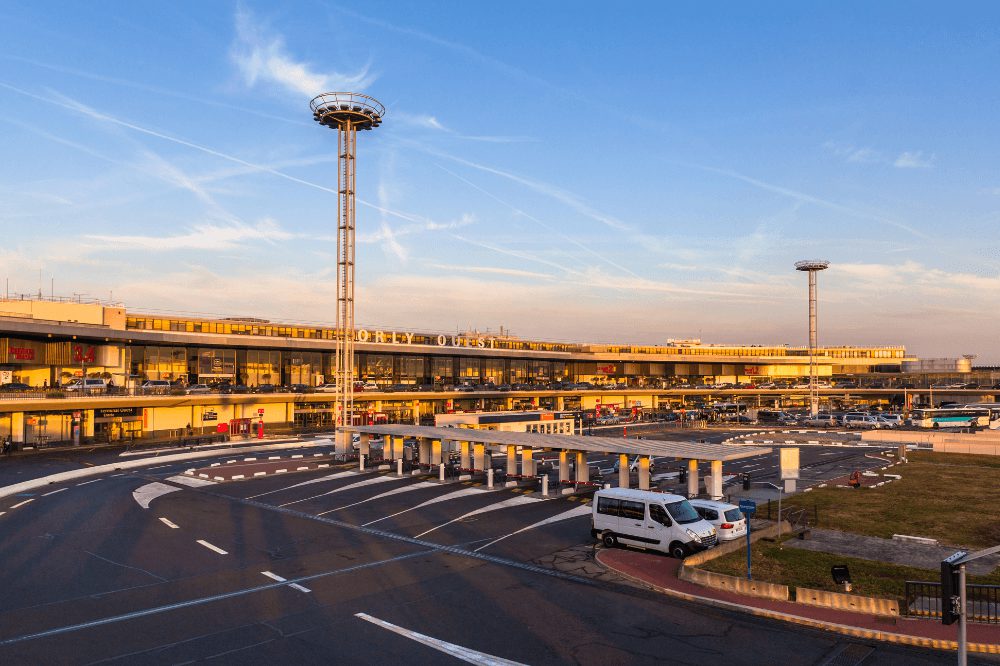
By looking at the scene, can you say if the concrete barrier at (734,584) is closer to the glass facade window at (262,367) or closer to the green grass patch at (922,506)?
the green grass patch at (922,506)

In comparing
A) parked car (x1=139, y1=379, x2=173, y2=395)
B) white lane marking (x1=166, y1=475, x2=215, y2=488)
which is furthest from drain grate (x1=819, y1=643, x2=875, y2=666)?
parked car (x1=139, y1=379, x2=173, y2=395)

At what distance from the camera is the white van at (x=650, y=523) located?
23.9 m

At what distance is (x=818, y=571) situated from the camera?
2152 cm

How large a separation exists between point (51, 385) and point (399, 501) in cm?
5719

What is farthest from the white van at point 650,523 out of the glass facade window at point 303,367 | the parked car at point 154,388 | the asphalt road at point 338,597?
the glass facade window at point 303,367

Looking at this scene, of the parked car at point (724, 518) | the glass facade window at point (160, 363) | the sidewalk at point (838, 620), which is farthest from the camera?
the glass facade window at point (160, 363)

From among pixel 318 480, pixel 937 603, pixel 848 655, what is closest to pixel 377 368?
pixel 318 480

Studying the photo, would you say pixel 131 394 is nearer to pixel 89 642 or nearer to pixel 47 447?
pixel 47 447

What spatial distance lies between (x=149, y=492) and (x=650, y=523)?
30.2 m

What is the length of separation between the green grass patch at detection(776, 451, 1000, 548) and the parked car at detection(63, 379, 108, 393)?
Result: 64.7 metres

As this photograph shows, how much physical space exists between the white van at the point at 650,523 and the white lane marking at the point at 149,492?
24.2 metres

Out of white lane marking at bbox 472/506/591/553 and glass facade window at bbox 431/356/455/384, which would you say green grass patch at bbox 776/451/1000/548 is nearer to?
white lane marking at bbox 472/506/591/553

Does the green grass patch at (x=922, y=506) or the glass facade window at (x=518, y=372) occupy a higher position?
the glass facade window at (x=518, y=372)

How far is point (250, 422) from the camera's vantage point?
84875 mm
